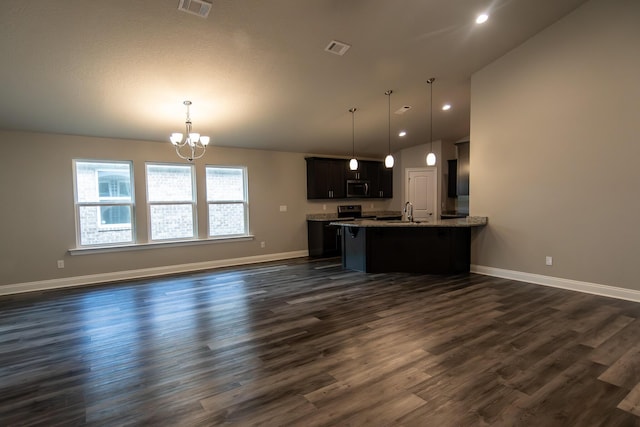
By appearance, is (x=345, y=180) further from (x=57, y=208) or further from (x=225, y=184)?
(x=57, y=208)

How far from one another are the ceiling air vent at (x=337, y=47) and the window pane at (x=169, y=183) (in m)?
3.56

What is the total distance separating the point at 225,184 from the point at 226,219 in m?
0.71

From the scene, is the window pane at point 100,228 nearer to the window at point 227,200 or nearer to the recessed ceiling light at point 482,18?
the window at point 227,200

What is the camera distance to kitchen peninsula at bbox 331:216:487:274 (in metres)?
5.17

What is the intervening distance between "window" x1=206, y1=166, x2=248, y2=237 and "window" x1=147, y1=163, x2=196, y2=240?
36cm

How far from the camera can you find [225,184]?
6375 millimetres

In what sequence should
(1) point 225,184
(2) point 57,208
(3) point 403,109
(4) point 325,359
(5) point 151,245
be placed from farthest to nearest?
(1) point 225,184 → (3) point 403,109 → (5) point 151,245 → (2) point 57,208 → (4) point 325,359

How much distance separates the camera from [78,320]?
343 centimetres

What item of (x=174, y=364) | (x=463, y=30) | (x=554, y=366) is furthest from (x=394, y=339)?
(x=463, y=30)

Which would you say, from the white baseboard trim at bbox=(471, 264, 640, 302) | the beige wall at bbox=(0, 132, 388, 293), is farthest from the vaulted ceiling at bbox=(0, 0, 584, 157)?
the white baseboard trim at bbox=(471, 264, 640, 302)

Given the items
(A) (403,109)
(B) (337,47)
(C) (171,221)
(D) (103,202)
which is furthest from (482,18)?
(D) (103,202)

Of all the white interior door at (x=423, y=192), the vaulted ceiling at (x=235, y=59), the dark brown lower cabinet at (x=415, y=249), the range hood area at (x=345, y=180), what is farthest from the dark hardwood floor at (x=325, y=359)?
the white interior door at (x=423, y=192)

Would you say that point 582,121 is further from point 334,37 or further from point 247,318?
point 247,318

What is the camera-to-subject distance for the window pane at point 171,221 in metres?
5.64
